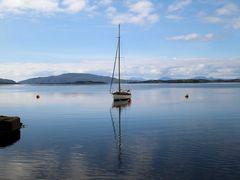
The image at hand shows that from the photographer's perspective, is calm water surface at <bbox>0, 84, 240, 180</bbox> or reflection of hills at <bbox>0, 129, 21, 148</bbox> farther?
reflection of hills at <bbox>0, 129, 21, 148</bbox>

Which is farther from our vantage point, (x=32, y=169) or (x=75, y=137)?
(x=75, y=137)

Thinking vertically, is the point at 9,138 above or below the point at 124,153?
below

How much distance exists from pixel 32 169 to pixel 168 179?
8.84 meters

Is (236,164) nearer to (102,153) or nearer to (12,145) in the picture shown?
(102,153)

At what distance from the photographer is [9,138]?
3641 centimetres

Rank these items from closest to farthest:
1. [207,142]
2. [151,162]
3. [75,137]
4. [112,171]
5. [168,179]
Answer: [168,179] < [112,171] < [151,162] < [207,142] < [75,137]

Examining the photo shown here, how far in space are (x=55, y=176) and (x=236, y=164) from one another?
38.8ft

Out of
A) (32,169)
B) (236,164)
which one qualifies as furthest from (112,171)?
(236,164)

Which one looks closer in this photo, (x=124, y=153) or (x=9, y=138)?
(x=124, y=153)

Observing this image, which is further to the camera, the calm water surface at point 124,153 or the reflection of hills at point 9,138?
the reflection of hills at point 9,138

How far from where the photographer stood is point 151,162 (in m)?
24.8

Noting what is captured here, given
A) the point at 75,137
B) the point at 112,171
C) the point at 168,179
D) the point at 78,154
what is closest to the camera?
the point at 168,179

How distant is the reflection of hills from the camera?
111ft

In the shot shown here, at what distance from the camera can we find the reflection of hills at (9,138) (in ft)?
111
